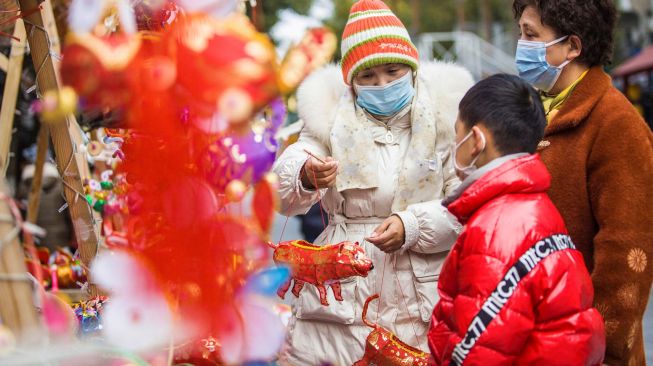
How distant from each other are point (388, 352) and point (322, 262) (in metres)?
0.35

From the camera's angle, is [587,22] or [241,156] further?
[587,22]

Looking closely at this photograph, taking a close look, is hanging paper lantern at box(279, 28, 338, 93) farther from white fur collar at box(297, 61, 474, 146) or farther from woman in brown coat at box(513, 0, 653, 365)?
white fur collar at box(297, 61, 474, 146)

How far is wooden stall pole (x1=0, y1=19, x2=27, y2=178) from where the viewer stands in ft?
10.5

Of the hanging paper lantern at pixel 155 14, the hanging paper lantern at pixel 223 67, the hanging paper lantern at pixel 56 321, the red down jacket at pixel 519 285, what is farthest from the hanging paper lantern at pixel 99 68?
the red down jacket at pixel 519 285

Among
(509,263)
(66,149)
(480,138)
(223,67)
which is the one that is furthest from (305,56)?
(66,149)

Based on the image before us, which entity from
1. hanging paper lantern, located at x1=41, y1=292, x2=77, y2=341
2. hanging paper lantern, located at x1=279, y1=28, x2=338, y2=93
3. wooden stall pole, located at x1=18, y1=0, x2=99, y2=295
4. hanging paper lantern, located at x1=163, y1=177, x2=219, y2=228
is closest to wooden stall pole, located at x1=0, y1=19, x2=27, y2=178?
wooden stall pole, located at x1=18, y1=0, x2=99, y2=295

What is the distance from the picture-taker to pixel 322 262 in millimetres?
2469

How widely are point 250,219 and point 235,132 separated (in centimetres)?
19

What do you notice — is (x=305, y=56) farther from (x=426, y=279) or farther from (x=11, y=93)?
(x=11, y=93)

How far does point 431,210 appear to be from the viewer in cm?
262

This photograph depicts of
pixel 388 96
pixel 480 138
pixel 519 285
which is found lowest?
pixel 519 285

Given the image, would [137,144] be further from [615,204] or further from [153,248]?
[615,204]

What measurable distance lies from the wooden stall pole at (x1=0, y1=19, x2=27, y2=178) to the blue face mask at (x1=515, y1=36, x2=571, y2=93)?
1904 mm

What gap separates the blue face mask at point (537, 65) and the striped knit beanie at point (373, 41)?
411 millimetres
